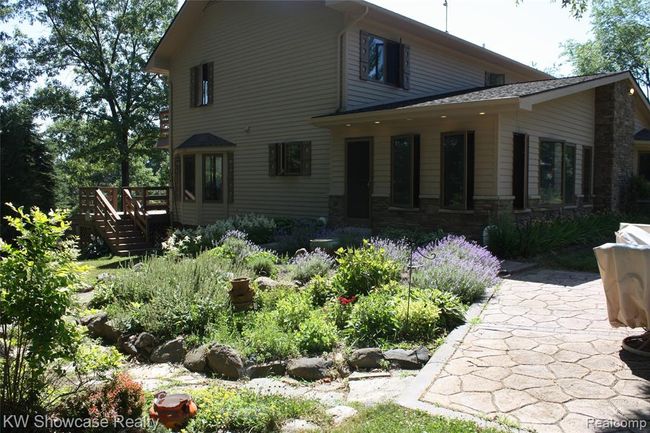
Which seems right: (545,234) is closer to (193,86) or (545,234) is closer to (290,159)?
(290,159)

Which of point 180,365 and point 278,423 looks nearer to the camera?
point 278,423

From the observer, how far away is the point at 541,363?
191 inches

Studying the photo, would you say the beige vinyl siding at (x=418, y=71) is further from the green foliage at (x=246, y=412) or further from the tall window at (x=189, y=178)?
the green foliage at (x=246, y=412)

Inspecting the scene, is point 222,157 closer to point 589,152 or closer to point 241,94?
point 241,94

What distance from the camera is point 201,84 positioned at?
1917 centimetres

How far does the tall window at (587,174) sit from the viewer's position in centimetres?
1616

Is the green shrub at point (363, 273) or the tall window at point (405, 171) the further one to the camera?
the tall window at point (405, 171)

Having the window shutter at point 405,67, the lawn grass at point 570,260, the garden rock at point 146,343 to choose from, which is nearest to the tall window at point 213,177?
the window shutter at point 405,67

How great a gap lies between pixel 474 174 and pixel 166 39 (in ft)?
42.4

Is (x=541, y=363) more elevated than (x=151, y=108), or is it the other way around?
(x=151, y=108)

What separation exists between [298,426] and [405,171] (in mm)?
9712

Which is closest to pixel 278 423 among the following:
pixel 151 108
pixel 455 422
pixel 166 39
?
pixel 455 422

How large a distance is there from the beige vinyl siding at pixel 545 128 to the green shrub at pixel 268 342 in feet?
23.9

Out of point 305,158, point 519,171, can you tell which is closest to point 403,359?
point 519,171
